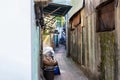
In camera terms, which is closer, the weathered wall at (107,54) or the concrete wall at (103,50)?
the concrete wall at (103,50)

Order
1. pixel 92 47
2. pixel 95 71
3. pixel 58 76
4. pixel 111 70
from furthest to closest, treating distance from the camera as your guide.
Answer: pixel 58 76 < pixel 92 47 < pixel 95 71 < pixel 111 70

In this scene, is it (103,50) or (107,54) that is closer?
(107,54)

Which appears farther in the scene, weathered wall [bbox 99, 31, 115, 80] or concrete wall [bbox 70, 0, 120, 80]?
weathered wall [bbox 99, 31, 115, 80]
